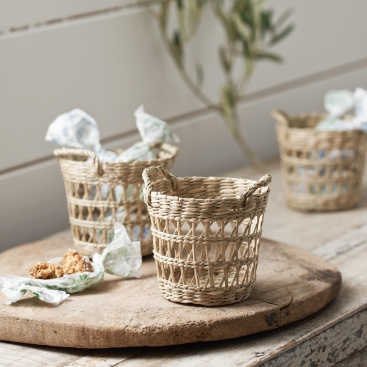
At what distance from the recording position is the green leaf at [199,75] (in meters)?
1.91

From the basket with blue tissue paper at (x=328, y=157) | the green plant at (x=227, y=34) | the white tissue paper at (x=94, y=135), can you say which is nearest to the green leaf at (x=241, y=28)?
the green plant at (x=227, y=34)

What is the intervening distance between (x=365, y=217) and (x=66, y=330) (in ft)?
2.90

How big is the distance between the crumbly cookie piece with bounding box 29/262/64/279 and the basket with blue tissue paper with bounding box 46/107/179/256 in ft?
0.45

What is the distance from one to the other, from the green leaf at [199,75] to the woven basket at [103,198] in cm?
66

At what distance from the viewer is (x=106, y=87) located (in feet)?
5.59

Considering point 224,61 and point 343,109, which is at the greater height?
point 224,61

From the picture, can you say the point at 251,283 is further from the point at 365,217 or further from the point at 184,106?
the point at 184,106

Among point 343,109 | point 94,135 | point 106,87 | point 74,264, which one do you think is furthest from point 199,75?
point 74,264

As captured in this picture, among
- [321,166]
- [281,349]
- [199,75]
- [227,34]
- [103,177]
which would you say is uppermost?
[227,34]

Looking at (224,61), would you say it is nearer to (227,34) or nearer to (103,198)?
(227,34)

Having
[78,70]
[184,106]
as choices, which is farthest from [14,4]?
[184,106]

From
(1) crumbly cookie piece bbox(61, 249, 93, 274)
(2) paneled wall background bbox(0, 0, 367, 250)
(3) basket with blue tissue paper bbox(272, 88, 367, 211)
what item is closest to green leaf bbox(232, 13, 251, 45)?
(2) paneled wall background bbox(0, 0, 367, 250)

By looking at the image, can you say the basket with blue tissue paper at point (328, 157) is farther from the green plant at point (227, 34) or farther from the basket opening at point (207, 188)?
the basket opening at point (207, 188)

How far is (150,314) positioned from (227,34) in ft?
3.62
